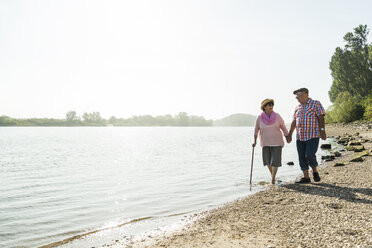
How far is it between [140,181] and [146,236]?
7.96 meters

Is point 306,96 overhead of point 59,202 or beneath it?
overhead

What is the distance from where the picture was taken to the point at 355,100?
53.9 meters

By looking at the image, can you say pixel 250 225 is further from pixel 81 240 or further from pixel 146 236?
pixel 81 240

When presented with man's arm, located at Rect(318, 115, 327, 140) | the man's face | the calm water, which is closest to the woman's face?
the man's face

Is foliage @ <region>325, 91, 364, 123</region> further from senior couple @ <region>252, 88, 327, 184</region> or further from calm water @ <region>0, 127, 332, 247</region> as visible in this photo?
senior couple @ <region>252, 88, 327, 184</region>

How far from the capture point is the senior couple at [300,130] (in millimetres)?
8172

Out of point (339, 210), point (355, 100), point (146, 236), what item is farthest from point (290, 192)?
point (355, 100)

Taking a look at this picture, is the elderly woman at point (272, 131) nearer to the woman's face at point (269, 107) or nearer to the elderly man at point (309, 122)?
the woman's face at point (269, 107)

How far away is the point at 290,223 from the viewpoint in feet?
17.6

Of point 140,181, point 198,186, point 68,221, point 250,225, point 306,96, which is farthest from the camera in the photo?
point 140,181

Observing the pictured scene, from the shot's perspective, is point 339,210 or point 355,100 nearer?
point 339,210

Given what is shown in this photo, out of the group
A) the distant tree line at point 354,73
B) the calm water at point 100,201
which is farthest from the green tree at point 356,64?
the calm water at point 100,201

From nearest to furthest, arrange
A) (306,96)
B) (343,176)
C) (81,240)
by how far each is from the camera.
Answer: (81,240), (306,96), (343,176)

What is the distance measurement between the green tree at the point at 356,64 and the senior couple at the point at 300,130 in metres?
53.2
